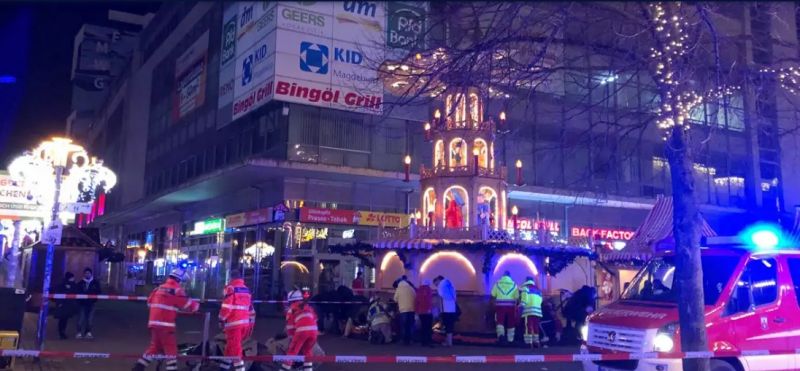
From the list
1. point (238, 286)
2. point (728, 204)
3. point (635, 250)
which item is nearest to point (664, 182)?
point (728, 204)

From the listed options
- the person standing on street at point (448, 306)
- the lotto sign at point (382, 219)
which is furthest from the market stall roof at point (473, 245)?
the lotto sign at point (382, 219)

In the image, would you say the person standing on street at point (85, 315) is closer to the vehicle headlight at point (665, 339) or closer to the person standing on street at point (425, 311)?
the person standing on street at point (425, 311)

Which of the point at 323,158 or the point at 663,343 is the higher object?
the point at 323,158

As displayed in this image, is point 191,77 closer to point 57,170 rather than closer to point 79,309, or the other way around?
point 79,309

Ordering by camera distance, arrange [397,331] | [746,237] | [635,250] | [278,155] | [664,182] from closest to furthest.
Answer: [746,237]
[397,331]
[635,250]
[278,155]
[664,182]

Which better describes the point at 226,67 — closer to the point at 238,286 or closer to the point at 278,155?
the point at 278,155

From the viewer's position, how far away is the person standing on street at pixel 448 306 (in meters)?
16.2

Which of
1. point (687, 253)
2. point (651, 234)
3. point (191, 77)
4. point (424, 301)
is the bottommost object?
point (424, 301)

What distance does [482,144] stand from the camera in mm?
20422

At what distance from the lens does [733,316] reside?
8.68 meters

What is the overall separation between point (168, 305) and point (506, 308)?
30.7 ft

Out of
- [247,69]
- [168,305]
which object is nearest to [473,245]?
[168,305]

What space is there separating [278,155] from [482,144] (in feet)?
35.5

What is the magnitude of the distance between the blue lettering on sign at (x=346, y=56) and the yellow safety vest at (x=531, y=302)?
1560cm
